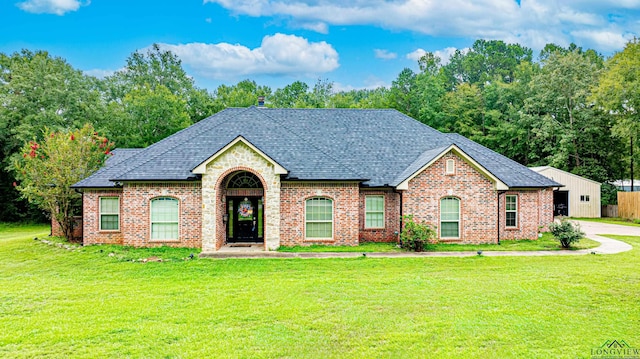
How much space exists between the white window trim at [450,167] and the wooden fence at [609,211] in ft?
91.1

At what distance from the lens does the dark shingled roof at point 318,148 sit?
1911 cm

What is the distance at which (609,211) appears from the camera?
3897 centimetres

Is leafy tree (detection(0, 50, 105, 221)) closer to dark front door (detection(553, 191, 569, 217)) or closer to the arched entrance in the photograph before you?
the arched entrance

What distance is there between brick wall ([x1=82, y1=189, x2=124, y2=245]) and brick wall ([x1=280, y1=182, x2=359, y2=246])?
24.5 ft

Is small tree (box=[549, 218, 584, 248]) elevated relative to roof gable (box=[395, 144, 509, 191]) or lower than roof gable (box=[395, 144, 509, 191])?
lower

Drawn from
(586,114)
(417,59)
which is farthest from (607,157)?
(417,59)

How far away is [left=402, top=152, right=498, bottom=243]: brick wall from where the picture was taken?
1902 centimetres

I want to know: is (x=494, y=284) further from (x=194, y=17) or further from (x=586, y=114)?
(x=586, y=114)

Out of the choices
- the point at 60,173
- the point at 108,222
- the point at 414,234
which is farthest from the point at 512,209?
the point at 60,173

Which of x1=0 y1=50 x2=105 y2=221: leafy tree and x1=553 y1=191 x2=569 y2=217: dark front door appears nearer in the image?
x1=0 y1=50 x2=105 y2=221: leafy tree

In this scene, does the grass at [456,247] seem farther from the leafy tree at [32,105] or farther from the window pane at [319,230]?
the leafy tree at [32,105]

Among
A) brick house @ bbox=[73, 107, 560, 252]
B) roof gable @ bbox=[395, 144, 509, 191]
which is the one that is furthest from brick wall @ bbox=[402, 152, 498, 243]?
roof gable @ bbox=[395, 144, 509, 191]

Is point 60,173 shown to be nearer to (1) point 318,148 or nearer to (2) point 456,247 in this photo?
(1) point 318,148

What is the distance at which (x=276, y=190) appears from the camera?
18.0 meters
